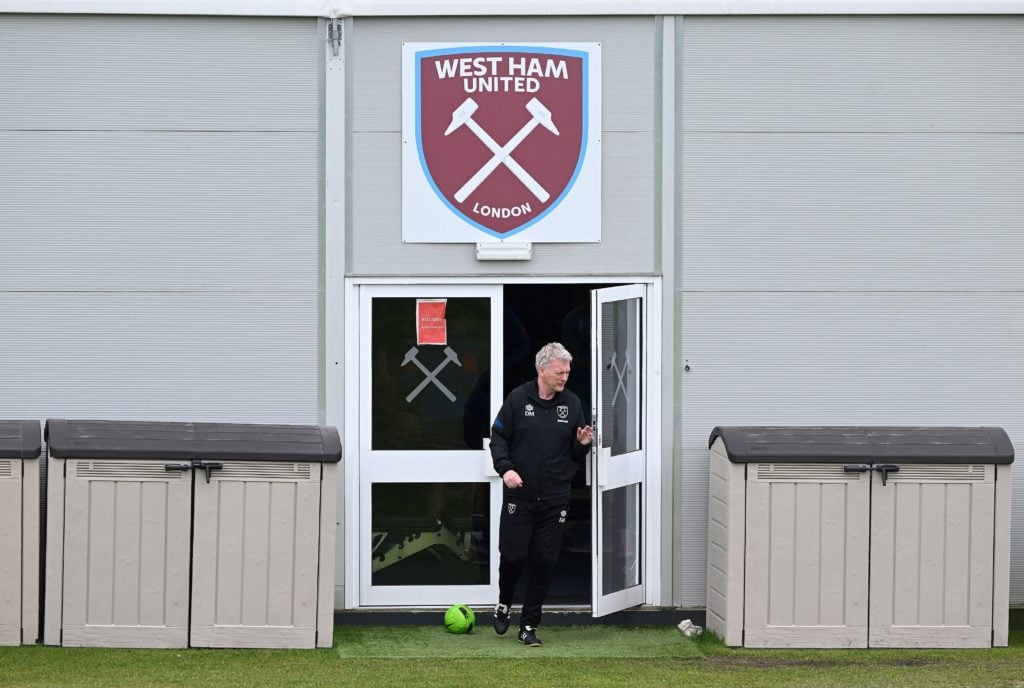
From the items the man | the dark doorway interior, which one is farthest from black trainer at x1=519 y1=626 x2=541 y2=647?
the dark doorway interior

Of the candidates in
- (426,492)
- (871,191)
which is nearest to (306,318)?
(426,492)

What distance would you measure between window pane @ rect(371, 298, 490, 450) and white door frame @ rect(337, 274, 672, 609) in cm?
12

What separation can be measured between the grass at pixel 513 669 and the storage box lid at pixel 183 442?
99 centimetres

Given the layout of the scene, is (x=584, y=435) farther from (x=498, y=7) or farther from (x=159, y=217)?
(x=159, y=217)

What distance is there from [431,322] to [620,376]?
1.11m

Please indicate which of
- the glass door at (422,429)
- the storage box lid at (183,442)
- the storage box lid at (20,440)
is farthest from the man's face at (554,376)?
the storage box lid at (20,440)

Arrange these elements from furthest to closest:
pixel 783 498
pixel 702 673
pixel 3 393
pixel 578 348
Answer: pixel 578 348
pixel 3 393
pixel 783 498
pixel 702 673

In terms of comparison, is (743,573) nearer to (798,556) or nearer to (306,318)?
(798,556)

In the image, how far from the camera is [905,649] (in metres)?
7.62

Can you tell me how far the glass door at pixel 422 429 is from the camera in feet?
27.1

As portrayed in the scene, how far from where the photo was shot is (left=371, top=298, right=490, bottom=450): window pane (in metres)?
8.27

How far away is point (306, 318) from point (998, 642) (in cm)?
413

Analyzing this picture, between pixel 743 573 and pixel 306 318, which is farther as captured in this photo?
pixel 306 318

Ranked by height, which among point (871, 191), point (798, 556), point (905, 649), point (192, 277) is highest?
point (871, 191)
